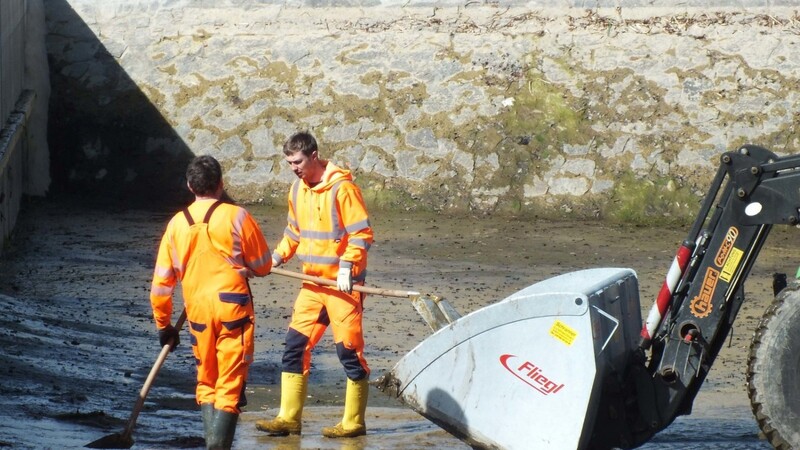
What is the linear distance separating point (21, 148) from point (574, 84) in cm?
615

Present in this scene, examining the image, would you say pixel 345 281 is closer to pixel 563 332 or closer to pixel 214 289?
pixel 214 289

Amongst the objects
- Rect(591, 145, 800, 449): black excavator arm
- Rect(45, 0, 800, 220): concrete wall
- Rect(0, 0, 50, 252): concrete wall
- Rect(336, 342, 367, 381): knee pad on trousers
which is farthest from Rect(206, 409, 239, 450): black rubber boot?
Rect(45, 0, 800, 220): concrete wall

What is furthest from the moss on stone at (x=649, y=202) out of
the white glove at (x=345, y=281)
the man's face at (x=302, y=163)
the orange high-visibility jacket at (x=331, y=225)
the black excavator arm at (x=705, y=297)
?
the black excavator arm at (x=705, y=297)

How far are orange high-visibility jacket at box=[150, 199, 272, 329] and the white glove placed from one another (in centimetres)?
77

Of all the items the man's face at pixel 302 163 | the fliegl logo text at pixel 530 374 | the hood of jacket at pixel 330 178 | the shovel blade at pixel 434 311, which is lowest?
the fliegl logo text at pixel 530 374

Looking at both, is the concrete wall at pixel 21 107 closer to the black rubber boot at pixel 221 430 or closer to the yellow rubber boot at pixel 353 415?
the yellow rubber boot at pixel 353 415

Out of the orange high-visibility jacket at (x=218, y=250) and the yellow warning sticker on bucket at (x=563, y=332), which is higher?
the orange high-visibility jacket at (x=218, y=250)

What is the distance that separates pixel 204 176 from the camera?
21.0ft

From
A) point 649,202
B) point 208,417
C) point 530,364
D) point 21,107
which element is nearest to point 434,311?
point 530,364

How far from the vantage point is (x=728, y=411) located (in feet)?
25.3

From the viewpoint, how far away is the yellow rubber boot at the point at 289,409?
23.6 feet

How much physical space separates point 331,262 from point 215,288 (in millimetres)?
1180

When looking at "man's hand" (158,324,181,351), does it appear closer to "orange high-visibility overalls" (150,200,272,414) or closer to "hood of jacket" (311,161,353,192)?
"orange high-visibility overalls" (150,200,272,414)

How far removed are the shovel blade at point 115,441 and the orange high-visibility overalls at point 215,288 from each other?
16.4 inches
